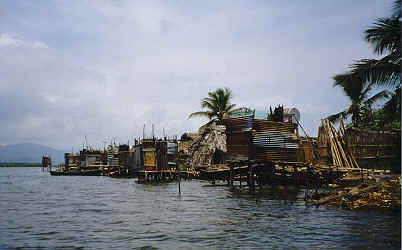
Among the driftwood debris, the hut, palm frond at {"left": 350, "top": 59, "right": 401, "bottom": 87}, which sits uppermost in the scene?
palm frond at {"left": 350, "top": 59, "right": 401, "bottom": 87}

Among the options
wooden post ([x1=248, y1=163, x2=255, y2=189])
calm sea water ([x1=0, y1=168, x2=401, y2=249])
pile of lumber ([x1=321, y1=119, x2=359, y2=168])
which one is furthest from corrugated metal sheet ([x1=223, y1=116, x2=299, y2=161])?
calm sea water ([x1=0, y1=168, x2=401, y2=249])

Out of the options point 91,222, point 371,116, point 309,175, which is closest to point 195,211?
point 91,222

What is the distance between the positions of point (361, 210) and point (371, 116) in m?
24.2

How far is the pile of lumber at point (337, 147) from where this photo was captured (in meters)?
24.9

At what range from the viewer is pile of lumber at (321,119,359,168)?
2494 centimetres

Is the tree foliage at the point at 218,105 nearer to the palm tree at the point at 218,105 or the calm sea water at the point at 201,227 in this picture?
the palm tree at the point at 218,105

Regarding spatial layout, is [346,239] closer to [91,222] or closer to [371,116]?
[91,222]

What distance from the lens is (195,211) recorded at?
17.3m

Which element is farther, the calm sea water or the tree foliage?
the tree foliage

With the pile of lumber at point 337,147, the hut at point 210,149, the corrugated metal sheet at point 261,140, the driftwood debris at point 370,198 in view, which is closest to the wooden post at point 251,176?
the corrugated metal sheet at point 261,140

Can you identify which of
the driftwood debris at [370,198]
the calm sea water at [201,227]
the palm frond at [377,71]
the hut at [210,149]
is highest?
the palm frond at [377,71]

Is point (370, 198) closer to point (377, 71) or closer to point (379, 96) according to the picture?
point (377, 71)

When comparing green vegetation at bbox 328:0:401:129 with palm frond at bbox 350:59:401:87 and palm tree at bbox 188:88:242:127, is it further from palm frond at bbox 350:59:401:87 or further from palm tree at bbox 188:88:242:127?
palm tree at bbox 188:88:242:127

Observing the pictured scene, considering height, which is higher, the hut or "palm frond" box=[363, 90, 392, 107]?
"palm frond" box=[363, 90, 392, 107]
